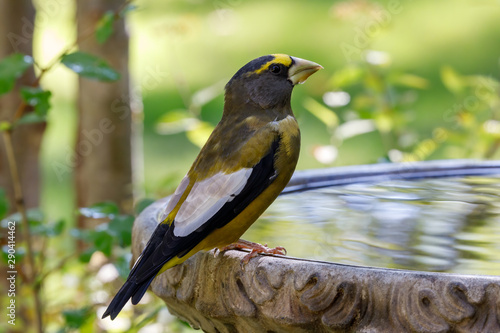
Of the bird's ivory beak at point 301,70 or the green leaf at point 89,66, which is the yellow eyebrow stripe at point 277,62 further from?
the green leaf at point 89,66

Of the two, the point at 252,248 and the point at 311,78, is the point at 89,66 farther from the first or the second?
the point at 311,78

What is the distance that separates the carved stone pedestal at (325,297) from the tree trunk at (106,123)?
1939 mm

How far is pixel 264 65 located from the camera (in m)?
2.06

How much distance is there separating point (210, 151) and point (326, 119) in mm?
1777

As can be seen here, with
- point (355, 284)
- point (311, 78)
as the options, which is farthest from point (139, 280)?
point (311, 78)

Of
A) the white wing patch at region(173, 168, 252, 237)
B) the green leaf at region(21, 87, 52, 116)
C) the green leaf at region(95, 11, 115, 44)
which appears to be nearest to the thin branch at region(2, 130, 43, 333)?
the green leaf at region(21, 87, 52, 116)

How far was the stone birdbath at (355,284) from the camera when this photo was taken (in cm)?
130

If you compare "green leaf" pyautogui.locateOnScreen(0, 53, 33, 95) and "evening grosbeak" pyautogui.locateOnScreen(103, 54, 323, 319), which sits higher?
"green leaf" pyautogui.locateOnScreen(0, 53, 33, 95)

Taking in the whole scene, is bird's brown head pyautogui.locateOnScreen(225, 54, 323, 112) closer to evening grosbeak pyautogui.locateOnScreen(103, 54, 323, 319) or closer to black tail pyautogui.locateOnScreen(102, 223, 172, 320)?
evening grosbeak pyautogui.locateOnScreen(103, 54, 323, 319)

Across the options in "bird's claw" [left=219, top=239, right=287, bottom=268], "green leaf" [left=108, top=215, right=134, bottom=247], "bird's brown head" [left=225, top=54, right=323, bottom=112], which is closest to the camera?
"bird's claw" [left=219, top=239, right=287, bottom=268]

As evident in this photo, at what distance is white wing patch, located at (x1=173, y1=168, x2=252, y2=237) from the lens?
5.52 feet

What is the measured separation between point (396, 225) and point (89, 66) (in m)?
1.03

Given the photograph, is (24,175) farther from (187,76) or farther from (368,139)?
(187,76)

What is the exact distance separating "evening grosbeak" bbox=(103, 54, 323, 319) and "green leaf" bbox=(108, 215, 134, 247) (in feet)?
1.57
